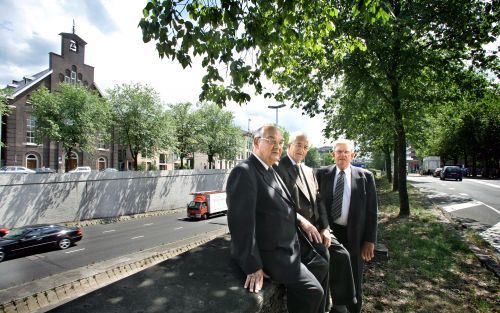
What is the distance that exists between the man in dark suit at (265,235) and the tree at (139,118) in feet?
92.1

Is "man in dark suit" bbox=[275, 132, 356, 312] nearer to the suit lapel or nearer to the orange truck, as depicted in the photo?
the suit lapel

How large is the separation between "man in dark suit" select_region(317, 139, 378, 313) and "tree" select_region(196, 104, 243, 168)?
38349 millimetres

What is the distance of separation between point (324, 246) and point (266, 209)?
41.4 inches

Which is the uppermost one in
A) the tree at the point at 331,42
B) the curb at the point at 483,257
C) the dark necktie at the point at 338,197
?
the tree at the point at 331,42

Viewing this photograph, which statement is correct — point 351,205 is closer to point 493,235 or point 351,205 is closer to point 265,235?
point 265,235

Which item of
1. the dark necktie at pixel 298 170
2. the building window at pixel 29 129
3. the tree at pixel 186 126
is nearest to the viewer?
the dark necktie at pixel 298 170

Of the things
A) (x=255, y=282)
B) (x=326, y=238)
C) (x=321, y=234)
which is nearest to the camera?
(x=255, y=282)

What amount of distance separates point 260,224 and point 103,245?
55.9 feet

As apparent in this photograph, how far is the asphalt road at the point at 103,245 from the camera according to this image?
13.0m

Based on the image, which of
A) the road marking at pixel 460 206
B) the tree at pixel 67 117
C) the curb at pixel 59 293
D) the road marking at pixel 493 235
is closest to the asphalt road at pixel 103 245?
the curb at pixel 59 293

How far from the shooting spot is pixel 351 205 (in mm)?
4020

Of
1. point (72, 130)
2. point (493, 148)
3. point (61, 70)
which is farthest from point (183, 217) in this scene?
point (493, 148)

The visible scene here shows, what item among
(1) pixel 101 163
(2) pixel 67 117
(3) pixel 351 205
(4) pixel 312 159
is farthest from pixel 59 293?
(4) pixel 312 159

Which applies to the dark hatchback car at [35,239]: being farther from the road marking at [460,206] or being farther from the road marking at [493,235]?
the road marking at [460,206]
